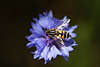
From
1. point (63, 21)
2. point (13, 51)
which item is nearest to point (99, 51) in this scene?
point (13, 51)

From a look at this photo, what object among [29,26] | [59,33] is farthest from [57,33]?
[29,26]

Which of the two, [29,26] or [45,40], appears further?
[29,26]

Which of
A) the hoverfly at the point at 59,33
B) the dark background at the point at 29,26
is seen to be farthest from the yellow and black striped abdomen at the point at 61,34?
the dark background at the point at 29,26

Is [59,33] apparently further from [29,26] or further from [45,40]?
[29,26]

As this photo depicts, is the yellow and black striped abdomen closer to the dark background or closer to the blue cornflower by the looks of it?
the blue cornflower

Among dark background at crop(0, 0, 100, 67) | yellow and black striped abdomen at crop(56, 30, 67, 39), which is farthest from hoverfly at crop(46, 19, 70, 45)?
dark background at crop(0, 0, 100, 67)

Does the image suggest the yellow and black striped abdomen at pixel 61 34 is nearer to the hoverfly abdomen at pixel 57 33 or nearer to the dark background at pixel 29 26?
the hoverfly abdomen at pixel 57 33

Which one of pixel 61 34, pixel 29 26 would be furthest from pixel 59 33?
pixel 29 26

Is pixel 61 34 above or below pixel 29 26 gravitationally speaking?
below
